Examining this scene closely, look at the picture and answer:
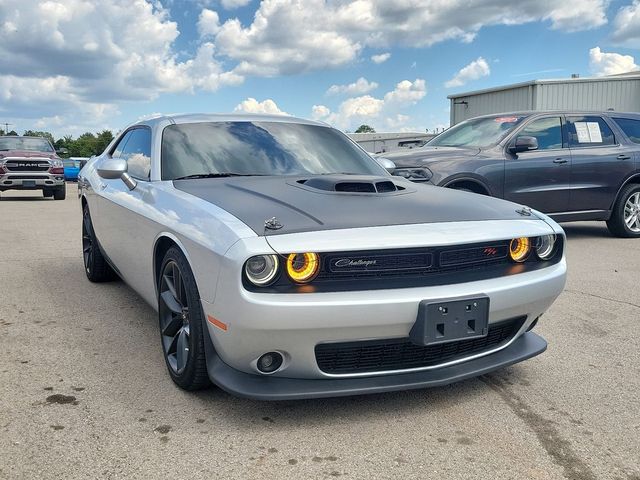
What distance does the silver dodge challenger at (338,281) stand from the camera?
2.43m

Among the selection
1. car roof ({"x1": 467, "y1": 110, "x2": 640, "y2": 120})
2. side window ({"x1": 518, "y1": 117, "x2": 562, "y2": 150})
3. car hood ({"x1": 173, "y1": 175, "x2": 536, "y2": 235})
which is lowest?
car hood ({"x1": 173, "y1": 175, "x2": 536, "y2": 235})

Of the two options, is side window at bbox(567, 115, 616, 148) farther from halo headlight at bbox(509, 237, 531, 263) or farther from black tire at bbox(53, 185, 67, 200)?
black tire at bbox(53, 185, 67, 200)

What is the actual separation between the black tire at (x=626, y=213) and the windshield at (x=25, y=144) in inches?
570

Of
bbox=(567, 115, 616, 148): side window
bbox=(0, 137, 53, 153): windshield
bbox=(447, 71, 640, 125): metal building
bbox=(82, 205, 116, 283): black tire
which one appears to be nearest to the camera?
bbox=(82, 205, 116, 283): black tire

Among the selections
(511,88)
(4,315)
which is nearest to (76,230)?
(4,315)

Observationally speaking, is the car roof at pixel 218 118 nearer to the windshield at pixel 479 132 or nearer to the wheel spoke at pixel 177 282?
the wheel spoke at pixel 177 282

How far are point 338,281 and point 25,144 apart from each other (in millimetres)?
16561

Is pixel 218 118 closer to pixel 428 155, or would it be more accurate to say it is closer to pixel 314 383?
pixel 314 383

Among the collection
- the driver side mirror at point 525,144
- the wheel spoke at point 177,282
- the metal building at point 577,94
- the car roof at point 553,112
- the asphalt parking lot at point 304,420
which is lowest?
the asphalt parking lot at point 304,420

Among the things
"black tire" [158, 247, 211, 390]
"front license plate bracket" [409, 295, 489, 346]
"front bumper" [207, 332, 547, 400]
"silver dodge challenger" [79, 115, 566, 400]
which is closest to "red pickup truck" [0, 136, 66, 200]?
"silver dodge challenger" [79, 115, 566, 400]

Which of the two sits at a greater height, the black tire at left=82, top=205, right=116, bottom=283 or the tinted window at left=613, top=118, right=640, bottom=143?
the tinted window at left=613, top=118, right=640, bottom=143

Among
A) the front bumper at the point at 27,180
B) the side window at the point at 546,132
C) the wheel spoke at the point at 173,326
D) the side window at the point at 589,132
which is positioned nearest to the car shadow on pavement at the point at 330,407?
the wheel spoke at the point at 173,326

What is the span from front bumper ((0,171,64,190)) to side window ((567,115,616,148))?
43.3 feet

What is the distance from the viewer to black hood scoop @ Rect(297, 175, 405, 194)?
3159 mm
